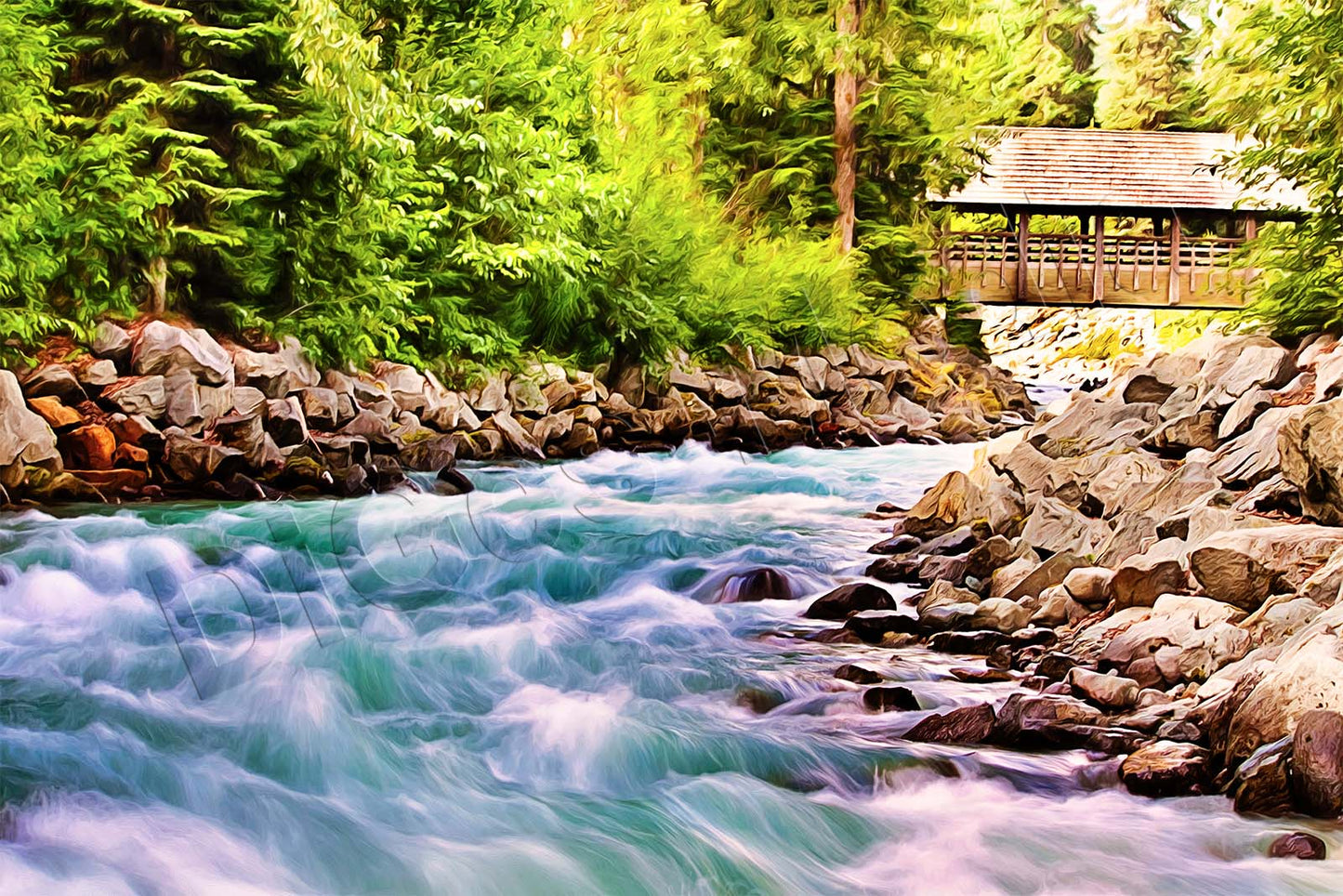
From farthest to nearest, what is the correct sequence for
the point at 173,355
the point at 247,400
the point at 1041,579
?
the point at 247,400 → the point at 173,355 → the point at 1041,579

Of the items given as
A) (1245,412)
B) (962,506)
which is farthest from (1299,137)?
(962,506)

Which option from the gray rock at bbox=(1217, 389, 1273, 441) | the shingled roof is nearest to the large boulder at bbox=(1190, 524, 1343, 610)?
the gray rock at bbox=(1217, 389, 1273, 441)

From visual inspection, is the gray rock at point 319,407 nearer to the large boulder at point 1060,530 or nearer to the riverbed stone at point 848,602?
the riverbed stone at point 848,602

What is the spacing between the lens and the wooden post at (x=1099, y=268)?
497 inches

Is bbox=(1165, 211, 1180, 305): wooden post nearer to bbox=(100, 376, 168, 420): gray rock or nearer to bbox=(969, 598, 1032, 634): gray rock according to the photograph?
bbox=(969, 598, 1032, 634): gray rock

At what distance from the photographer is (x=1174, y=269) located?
41.8ft

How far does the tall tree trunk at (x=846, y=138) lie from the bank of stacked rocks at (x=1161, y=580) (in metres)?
5.74

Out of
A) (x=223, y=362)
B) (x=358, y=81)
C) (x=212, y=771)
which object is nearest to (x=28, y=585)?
(x=212, y=771)

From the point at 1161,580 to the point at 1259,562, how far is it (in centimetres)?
30

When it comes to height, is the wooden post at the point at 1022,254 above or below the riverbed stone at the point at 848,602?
Answer: above

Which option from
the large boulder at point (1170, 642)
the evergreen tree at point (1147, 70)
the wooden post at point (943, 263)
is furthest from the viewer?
the wooden post at point (943, 263)

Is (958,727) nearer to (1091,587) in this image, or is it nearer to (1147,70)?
(1091,587)

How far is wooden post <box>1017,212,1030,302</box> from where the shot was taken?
1268cm

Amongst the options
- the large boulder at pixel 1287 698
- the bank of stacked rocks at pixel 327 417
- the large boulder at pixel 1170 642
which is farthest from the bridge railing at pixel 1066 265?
the large boulder at pixel 1287 698
